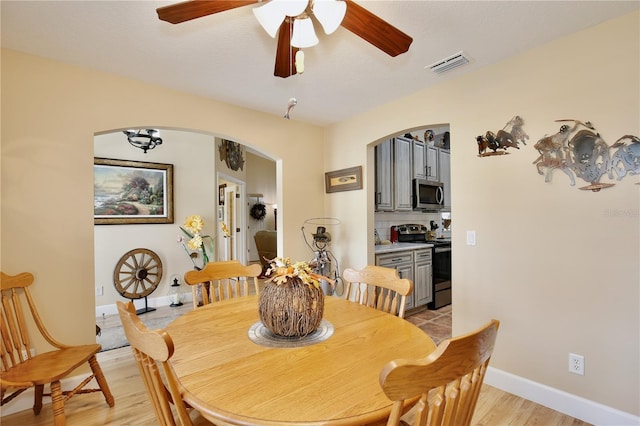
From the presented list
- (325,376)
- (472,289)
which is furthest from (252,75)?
(472,289)

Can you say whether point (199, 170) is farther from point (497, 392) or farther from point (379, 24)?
point (497, 392)

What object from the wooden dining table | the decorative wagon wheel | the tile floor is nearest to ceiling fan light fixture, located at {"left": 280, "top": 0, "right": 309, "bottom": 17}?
the wooden dining table

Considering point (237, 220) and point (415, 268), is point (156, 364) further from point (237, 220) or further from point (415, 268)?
point (237, 220)

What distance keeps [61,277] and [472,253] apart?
10.4 feet

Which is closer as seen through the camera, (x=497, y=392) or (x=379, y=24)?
(x=379, y=24)

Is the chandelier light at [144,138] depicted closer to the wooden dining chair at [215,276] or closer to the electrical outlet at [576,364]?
the wooden dining chair at [215,276]

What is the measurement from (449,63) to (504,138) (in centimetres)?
71

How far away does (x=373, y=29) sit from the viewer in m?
1.42

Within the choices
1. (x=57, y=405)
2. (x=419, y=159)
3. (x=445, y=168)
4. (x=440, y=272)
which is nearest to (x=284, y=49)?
(x=57, y=405)

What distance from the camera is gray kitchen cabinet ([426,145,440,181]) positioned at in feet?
15.0

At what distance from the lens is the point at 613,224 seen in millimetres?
1777

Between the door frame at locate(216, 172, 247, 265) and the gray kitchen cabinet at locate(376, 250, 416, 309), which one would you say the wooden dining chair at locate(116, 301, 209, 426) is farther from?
the door frame at locate(216, 172, 247, 265)

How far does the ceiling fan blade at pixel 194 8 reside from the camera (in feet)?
3.99

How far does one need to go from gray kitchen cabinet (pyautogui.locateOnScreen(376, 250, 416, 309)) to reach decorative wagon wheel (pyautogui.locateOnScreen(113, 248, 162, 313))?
3146 millimetres
